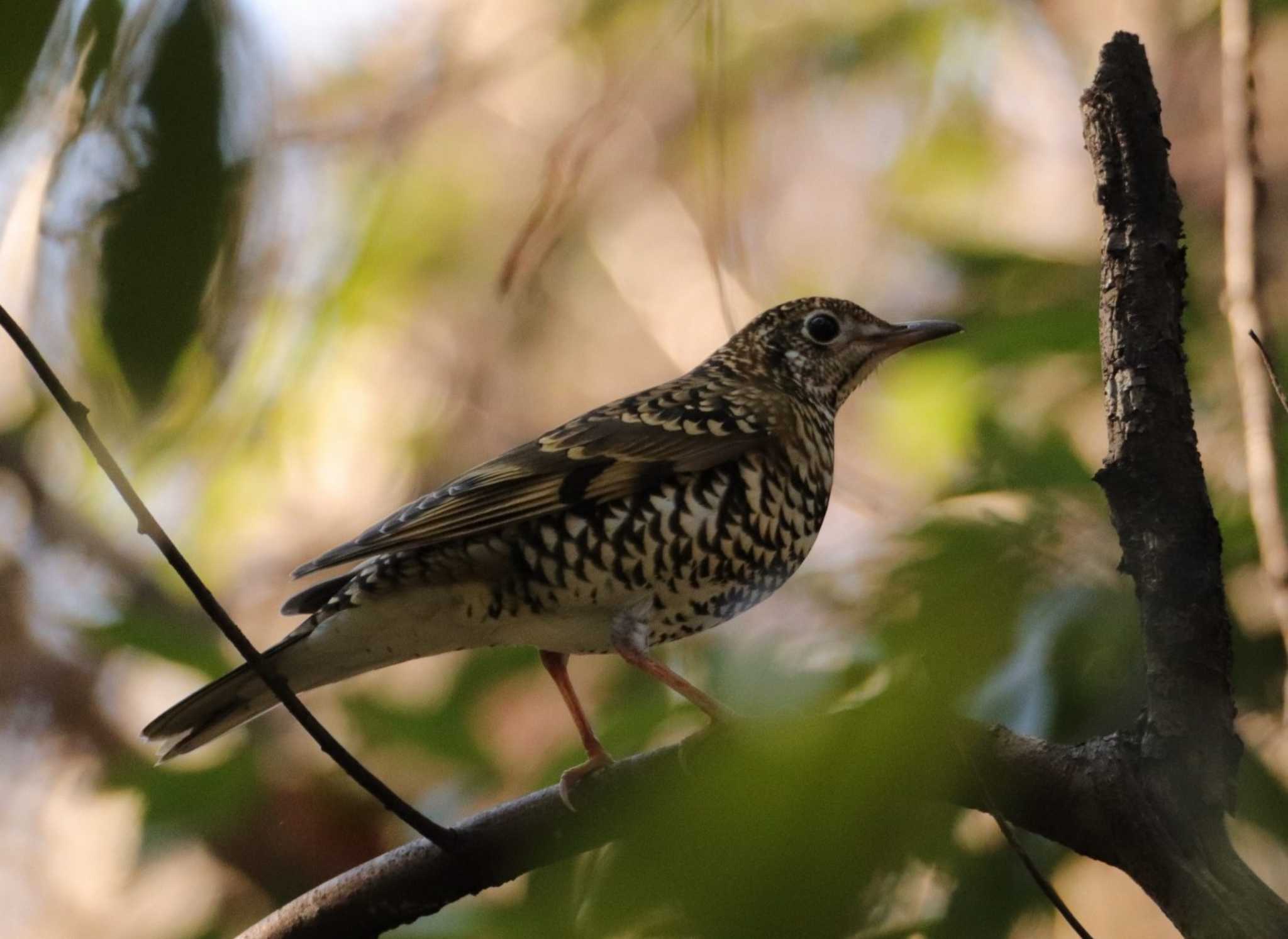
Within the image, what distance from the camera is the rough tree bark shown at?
5.54 feet

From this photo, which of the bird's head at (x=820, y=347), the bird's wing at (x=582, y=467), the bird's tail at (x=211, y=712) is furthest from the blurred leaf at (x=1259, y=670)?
the bird's tail at (x=211, y=712)

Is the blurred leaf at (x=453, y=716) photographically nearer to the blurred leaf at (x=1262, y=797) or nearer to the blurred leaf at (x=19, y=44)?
the blurred leaf at (x=1262, y=797)

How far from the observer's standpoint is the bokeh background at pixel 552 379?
122 centimetres

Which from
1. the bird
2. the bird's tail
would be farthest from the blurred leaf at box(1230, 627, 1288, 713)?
the bird's tail

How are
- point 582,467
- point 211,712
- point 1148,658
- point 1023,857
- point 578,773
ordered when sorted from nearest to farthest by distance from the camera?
point 1023,857 → point 1148,658 → point 578,773 → point 211,712 → point 582,467

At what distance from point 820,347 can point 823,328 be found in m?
0.06

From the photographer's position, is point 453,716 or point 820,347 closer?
point 453,716

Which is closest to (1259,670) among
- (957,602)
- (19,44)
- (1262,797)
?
(1262,797)

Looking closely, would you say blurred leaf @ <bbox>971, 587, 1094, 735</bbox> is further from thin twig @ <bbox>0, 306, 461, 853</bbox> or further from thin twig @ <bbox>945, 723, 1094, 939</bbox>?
thin twig @ <bbox>0, 306, 461, 853</bbox>

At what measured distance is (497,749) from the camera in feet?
13.9

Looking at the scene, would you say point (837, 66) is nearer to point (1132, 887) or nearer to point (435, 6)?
point (435, 6)

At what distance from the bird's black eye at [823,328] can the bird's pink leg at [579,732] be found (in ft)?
4.01

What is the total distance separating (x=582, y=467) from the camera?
11.7ft

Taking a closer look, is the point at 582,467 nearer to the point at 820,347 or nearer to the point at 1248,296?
the point at 820,347
